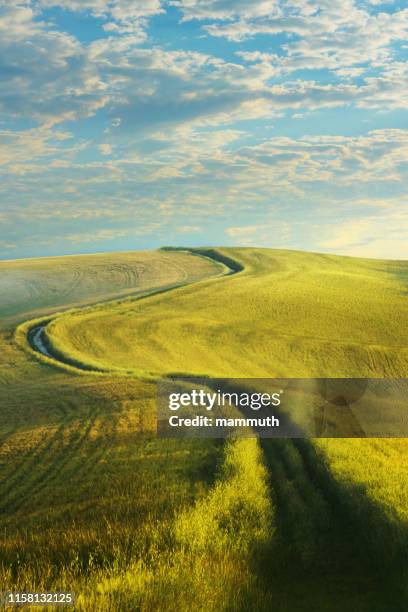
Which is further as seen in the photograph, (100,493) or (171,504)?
(100,493)

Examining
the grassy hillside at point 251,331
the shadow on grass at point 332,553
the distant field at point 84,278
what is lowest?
the shadow on grass at point 332,553

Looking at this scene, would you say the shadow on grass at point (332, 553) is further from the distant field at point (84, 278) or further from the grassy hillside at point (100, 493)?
the distant field at point (84, 278)

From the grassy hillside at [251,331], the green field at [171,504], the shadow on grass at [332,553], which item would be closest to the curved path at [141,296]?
the green field at [171,504]

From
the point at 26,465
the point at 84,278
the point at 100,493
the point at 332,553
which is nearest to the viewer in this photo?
the point at 332,553

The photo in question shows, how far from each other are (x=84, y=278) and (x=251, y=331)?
37603 millimetres

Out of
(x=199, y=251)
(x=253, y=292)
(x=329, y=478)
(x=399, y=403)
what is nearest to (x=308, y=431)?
(x=329, y=478)

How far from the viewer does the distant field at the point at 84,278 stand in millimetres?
61906

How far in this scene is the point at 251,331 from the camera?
50.8 metres

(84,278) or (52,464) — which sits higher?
(84,278)

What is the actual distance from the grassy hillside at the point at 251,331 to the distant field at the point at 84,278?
21.6ft

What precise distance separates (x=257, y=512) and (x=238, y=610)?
12.4 feet

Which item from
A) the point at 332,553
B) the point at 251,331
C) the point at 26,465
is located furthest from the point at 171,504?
the point at 251,331

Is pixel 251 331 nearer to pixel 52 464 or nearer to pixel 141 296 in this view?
pixel 141 296

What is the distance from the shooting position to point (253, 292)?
68.1m
